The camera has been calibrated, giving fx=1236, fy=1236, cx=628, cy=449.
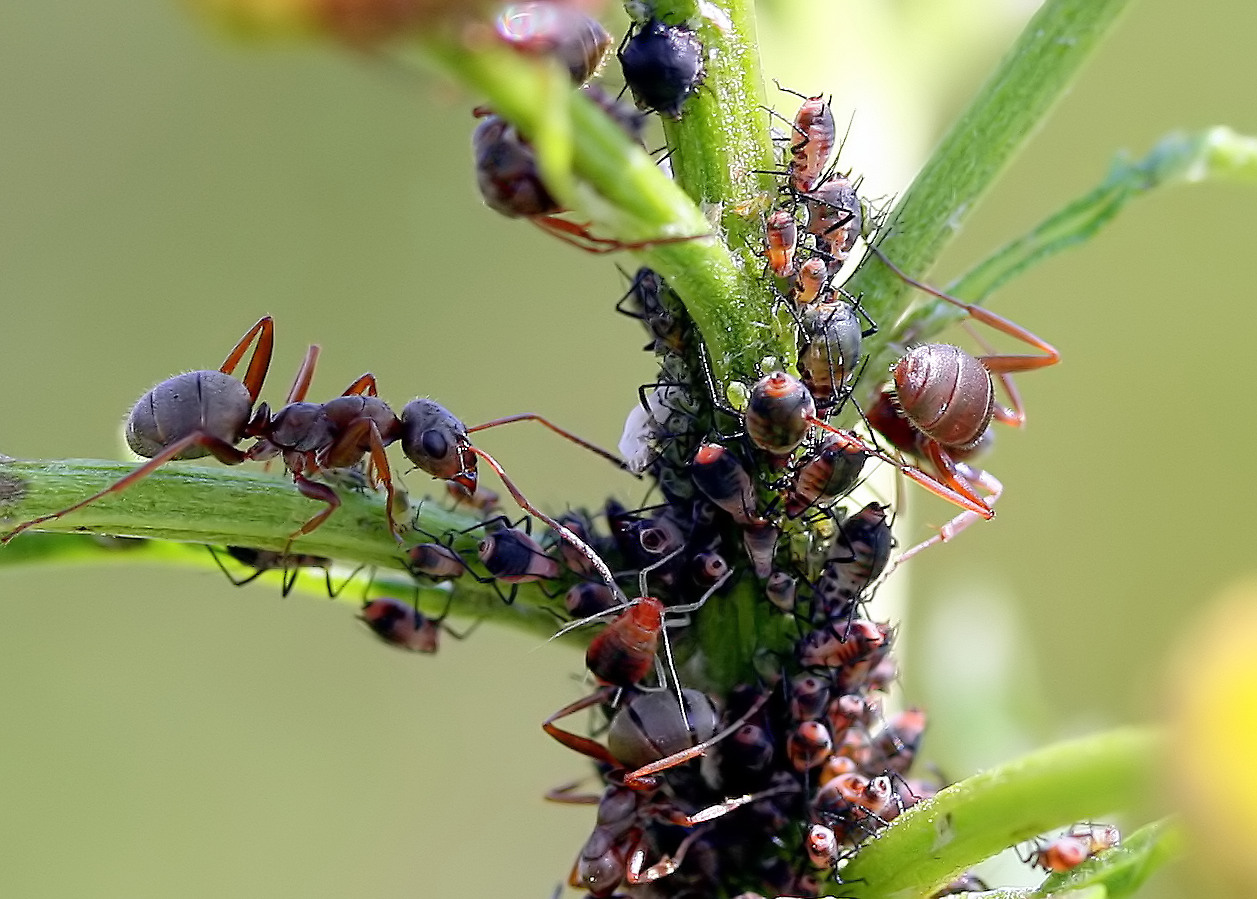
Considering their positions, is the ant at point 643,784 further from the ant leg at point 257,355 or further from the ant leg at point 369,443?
the ant leg at point 257,355

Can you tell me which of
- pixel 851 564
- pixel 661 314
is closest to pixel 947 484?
pixel 851 564

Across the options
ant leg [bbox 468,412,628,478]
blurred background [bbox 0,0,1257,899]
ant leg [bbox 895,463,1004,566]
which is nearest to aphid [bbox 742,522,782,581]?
ant leg [bbox 468,412,628,478]

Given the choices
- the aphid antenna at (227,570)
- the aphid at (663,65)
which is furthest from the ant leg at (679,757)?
the aphid at (663,65)

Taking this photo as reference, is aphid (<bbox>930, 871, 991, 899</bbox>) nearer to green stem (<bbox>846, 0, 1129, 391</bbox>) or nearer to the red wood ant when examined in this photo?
the red wood ant

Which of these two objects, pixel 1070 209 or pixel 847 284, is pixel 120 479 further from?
pixel 1070 209

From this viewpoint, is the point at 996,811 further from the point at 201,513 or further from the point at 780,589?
the point at 201,513

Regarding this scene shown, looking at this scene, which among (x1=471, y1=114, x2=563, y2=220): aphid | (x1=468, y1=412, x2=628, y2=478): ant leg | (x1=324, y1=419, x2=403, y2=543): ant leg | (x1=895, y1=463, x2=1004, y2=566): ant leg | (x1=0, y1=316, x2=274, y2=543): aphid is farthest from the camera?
(x1=0, y1=316, x2=274, y2=543): aphid
